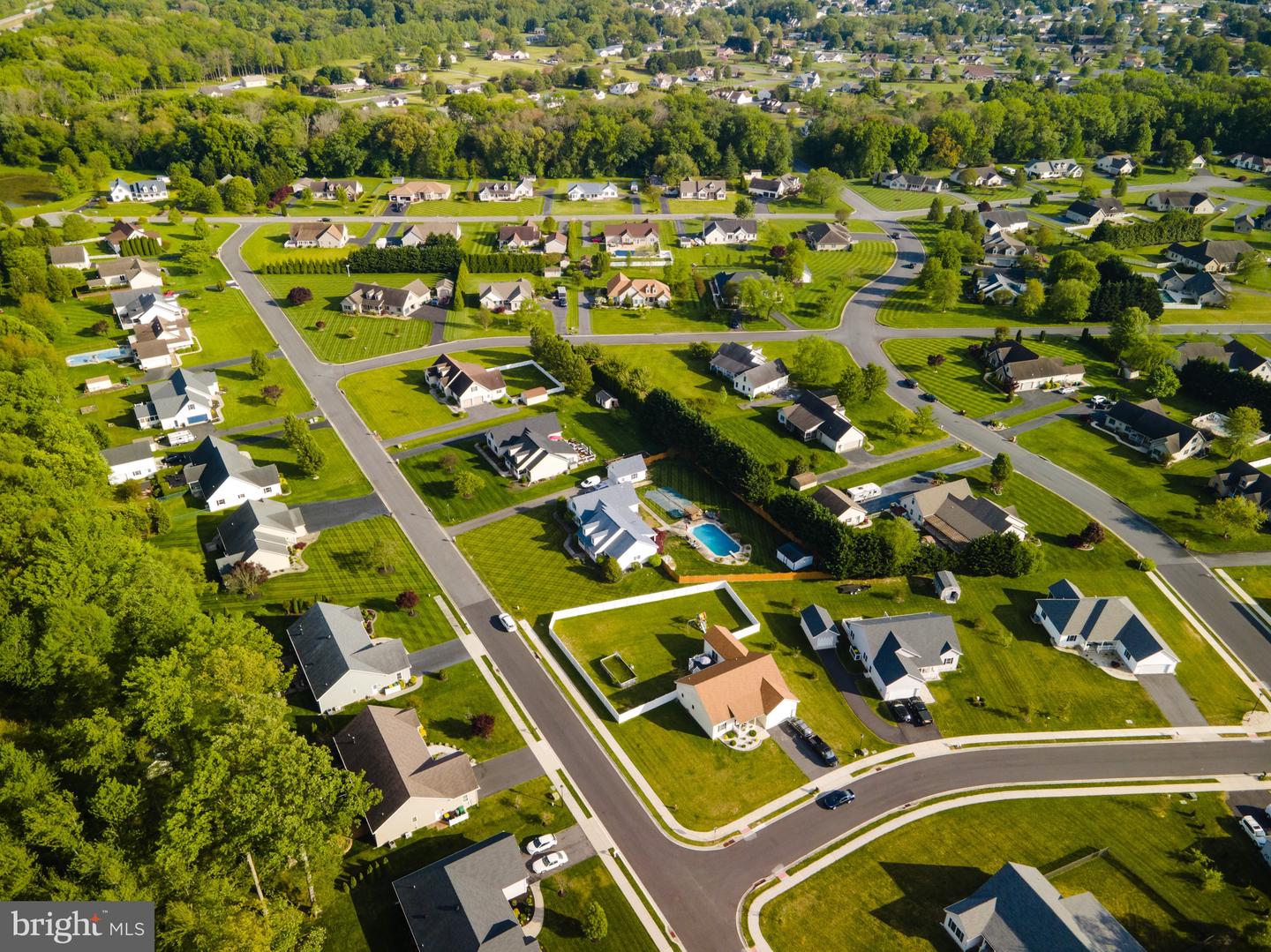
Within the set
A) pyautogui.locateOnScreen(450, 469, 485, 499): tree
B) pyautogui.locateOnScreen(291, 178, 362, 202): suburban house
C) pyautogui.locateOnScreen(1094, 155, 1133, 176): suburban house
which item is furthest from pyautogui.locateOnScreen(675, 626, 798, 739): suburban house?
pyautogui.locateOnScreen(1094, 155, 1133, 176): suburban house

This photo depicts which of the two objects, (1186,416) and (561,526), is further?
(1186,416)

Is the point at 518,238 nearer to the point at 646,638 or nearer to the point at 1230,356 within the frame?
the point at 646,638

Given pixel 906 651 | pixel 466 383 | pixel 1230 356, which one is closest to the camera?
pixel 906 651

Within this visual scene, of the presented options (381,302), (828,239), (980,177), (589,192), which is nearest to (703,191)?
(589,192)

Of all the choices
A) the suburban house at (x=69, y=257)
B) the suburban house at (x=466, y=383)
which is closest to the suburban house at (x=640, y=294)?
the suburban house at (x=466, y=383)

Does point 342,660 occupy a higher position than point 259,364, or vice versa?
point 259,364

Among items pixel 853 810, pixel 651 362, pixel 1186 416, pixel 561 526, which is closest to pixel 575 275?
pixel 651 362

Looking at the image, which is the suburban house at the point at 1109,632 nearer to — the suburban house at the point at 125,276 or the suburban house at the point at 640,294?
the suburban house at the point at 640,294

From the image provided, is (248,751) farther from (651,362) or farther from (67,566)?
(651,362)
